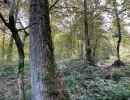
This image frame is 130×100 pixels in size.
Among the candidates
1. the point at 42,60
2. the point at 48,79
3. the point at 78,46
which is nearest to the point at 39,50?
the point at 42,60

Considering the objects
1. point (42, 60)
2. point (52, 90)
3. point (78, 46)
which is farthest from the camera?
point (78, 46)

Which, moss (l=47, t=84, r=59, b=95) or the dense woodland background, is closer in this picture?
moss (l=47, t=84, r=59, b=95)

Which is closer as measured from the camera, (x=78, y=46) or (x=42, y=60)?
(x=42, y=60)

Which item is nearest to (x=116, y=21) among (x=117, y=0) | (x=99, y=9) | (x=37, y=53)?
(x=117, y=0)

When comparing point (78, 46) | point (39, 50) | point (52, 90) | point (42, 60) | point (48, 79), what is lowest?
point (52, 90)

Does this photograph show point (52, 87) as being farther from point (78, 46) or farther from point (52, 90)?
point (78, 46)

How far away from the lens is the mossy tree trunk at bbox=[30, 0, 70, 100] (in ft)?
9.21

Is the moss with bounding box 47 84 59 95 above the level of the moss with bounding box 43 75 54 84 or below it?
below

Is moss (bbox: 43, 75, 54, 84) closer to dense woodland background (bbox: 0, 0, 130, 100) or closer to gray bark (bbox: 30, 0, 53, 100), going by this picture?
gray bark (bbox: 30, 0, 53, 100)

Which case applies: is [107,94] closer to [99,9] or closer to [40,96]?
[40,96]

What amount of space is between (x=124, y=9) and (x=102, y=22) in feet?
6.57

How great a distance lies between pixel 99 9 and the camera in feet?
32.1

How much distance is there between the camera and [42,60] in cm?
290

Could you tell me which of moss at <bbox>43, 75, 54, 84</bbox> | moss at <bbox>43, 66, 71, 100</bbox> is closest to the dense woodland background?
moss at <bbox>43, 66, 71, 100</bbox>
